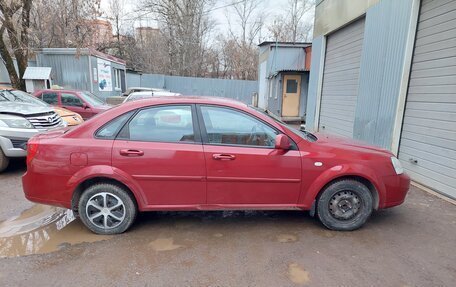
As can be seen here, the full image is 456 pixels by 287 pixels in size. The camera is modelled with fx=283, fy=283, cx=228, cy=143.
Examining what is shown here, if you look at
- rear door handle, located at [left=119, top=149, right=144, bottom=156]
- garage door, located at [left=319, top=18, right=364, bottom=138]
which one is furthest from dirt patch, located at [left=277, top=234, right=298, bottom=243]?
garage door, located at [left=319, top=18, right=364, bottom=138]

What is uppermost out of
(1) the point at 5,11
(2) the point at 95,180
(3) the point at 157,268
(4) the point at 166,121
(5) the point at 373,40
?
(1) the point at 5,11

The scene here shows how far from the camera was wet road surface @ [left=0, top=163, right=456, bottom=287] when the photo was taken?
2574 millimetres

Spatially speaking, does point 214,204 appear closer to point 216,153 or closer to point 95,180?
point 216,153

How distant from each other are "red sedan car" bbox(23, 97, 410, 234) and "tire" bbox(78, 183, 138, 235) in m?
0.01

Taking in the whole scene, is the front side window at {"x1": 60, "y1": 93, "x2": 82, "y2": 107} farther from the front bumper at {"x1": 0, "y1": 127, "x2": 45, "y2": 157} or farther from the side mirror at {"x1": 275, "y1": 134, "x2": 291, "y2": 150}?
→ the side mirror at {"x1": 275, "y1": 134, "x2": 291, "y2": 150}

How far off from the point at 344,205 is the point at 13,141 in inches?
224

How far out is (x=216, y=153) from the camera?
3.11m

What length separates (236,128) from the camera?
325 centimetres

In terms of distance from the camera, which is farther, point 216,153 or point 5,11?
point 5,11

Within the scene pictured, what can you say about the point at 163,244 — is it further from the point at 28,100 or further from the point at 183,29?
the point at 183,29

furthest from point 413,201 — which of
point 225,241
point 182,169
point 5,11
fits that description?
point 5,11

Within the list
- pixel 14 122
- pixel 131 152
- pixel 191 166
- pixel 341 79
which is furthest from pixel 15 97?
pixel 341 79

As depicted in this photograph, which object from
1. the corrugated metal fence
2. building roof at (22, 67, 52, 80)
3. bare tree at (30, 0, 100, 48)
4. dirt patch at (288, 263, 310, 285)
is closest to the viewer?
dirt patch at (288, 263, 310, 285)

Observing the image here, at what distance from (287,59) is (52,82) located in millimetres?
13422
